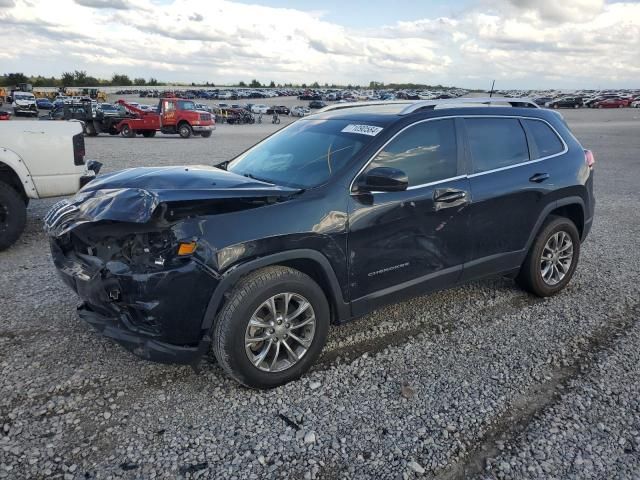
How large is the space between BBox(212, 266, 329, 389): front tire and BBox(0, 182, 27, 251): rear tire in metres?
4.13

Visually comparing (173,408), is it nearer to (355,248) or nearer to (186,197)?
(186,197)

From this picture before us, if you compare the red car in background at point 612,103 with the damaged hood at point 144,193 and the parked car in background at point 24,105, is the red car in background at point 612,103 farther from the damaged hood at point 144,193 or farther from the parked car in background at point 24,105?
the damaged hood at point 144,193

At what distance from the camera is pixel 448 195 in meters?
3.95

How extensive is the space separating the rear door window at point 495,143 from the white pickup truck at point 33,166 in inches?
193

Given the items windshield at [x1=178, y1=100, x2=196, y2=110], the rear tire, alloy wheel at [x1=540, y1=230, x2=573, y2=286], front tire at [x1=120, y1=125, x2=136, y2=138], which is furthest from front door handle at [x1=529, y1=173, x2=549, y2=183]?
front tire at [x1=120, y1=125, x2=136, y2=138]

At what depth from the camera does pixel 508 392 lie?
3.39 meters

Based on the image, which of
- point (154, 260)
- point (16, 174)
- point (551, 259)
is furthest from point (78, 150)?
point (551, 259)

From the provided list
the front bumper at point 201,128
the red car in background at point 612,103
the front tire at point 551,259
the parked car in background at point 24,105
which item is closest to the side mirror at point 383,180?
the front tire at point 551,259

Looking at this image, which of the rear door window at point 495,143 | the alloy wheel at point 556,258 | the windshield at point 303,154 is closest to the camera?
the windshield at point 303,154

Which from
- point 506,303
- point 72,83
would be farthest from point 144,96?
point 506,303

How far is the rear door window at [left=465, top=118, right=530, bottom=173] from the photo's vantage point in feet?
13.9

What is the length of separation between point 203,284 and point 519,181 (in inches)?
115

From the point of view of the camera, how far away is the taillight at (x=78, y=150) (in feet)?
21.4

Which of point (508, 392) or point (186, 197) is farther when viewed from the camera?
point (508, 392)
